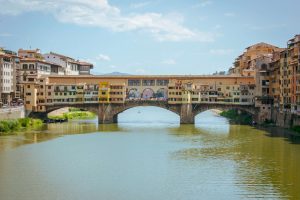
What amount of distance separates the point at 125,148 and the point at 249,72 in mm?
29755

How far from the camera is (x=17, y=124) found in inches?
1892

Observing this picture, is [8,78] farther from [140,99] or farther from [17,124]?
[140,99]

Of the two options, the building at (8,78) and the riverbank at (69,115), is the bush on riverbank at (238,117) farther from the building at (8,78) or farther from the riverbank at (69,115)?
the building at (8,78)

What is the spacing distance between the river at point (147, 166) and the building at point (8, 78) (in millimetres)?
14427

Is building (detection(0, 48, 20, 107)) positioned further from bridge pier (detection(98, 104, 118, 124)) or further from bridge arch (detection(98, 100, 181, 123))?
bridge arch (detection(98, 100, 181, 123))

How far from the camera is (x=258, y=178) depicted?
84.5 ft

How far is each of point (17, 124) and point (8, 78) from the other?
1285cm

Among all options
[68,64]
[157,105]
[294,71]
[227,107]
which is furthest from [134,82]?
[294,71]

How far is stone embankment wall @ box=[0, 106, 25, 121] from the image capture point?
47675 mm

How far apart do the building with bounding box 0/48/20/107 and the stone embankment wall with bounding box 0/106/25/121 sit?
2804mm

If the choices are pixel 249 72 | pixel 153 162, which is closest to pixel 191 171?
pixel 153 162

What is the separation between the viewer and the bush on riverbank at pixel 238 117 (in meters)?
59.1

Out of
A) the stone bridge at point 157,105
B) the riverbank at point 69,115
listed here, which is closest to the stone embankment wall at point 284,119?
the stone bridge at point 157,105

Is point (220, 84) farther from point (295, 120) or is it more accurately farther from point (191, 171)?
point (191, 171)
